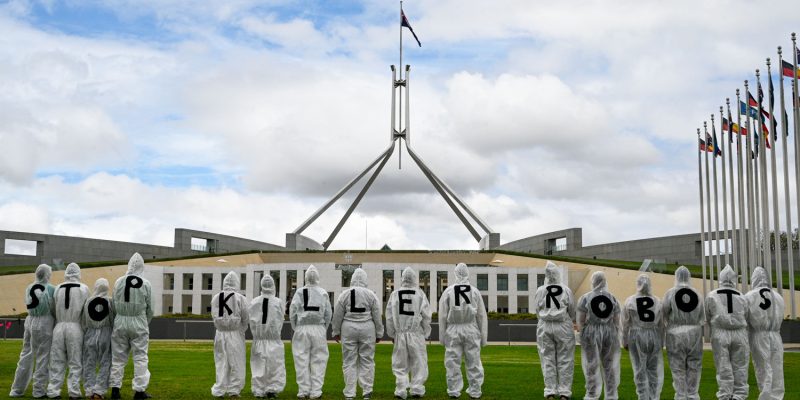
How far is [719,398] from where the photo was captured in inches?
428

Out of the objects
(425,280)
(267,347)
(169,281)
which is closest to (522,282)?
(425,280)

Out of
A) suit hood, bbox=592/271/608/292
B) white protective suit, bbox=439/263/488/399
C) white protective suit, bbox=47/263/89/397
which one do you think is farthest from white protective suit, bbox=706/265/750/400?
white protective suit, bbox=47/263/89/397

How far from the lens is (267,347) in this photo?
11.8 m

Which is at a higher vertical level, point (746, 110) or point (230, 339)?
point (746, 110)

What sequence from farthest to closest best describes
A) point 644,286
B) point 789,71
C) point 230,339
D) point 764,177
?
point 764,177 → point 789,71 → point 230,339 → point 644,286

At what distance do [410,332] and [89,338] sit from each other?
4580mm

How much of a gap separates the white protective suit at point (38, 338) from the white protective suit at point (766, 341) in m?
9.95

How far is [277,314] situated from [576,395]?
4631 millimetres

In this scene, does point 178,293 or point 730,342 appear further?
point 178,293

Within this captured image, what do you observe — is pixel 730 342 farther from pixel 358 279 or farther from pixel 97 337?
A: pixel 97 337

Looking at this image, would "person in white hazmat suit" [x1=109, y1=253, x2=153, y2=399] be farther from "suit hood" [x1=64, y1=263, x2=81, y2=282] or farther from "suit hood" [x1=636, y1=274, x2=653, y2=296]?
"suit hood" [x1=636, y1=274, x2=653, y2=296]

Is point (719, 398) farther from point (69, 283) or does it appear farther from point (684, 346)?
point (69, 283)

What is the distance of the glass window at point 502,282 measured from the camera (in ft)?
125

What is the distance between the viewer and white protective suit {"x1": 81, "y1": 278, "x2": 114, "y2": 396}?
37.0ft
